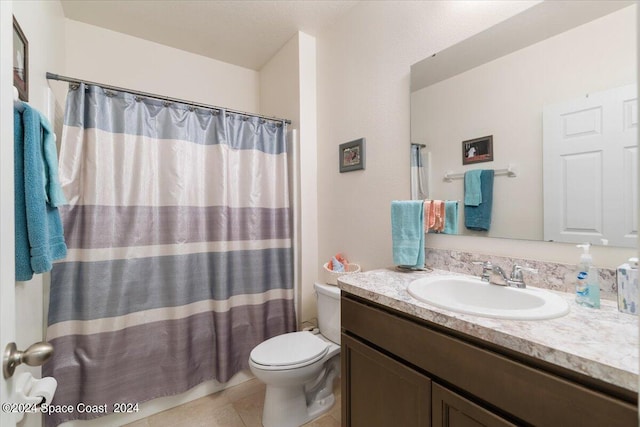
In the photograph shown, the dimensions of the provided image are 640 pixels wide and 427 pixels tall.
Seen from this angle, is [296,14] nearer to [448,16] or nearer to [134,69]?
[448,16]

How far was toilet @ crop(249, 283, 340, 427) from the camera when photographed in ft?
4.67

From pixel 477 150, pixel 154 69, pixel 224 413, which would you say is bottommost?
pixel 224 413

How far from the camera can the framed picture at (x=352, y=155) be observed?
1.78 m

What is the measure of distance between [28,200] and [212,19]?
1.77 meters

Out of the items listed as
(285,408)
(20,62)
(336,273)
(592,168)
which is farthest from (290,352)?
(20,62)

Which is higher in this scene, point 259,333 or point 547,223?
point 547,223

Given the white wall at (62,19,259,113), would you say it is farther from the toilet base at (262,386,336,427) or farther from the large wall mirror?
the toilet base at (262,386,336,427)

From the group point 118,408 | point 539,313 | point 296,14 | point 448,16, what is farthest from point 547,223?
point 118,408

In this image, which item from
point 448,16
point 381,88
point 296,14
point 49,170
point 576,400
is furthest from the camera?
point 296,14

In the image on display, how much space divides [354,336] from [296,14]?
2073 mm

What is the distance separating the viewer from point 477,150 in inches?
49.8

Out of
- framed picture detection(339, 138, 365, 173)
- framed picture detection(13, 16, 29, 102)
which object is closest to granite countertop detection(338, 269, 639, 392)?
framed picture detection(339, 138, 365, 173)

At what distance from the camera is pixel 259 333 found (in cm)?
201

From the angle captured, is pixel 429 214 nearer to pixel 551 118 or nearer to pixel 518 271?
pixel 518 271
